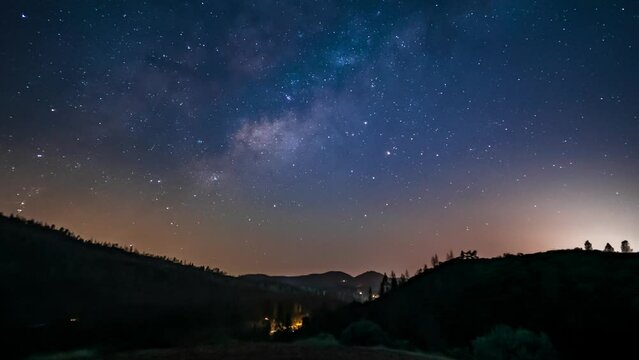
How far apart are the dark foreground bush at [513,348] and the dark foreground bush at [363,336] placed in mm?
5787

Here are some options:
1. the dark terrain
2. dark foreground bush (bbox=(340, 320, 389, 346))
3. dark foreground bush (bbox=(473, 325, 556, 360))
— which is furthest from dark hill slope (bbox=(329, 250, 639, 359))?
dark foreground bush (bbox=(340, 320, 389, 346))

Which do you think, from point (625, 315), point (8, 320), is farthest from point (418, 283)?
point (8, 320)

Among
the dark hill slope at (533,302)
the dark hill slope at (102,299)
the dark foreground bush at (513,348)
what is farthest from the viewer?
the dark hill slope at (102,299)

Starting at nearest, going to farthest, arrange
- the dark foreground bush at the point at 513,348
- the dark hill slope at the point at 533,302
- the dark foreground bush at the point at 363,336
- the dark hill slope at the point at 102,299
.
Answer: the dark foreground bush at the point at 513,348
the dark foreground bush at the point at 363,336
the dark hill slope at the point at 533,302
the dark hill slope at the point at 102,299

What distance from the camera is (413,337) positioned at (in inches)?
1698

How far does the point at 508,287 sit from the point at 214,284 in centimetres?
9311

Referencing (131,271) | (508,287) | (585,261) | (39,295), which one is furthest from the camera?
(131,271)

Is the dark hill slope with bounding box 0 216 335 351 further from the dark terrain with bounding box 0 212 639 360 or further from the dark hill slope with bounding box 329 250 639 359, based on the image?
the dark hill slope with bounding box 329 250 639 359

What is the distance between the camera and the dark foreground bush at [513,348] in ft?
72.8

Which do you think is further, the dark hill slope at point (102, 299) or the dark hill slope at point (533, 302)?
the dark hill slope at point (102, 299)

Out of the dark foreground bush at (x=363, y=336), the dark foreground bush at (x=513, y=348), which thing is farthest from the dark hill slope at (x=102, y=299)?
the dark foreground bush at (x=513, y=348)

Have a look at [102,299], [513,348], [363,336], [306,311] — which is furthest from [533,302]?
[102,299]

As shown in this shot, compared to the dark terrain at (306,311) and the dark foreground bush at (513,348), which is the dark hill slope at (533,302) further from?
the dark foreground bush at (513,348)

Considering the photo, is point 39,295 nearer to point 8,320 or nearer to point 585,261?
point 8,320
